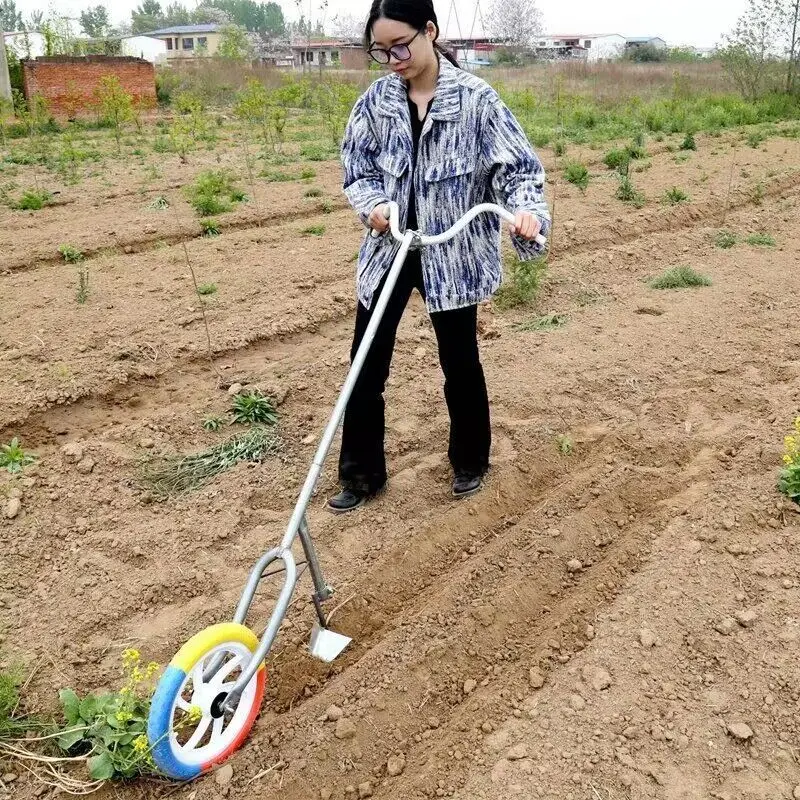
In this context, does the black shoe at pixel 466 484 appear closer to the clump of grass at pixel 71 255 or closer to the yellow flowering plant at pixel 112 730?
the yellow flowering plant at pixel 112 730

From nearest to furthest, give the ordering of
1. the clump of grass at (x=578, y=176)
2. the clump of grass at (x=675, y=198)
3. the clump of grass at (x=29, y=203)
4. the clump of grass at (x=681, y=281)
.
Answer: the clump of grass at (x=681, y=281) < the clump of grass at (x=675, y=198) < the clump of grass at (x=29, y=203) < the clump of grass at (x=578, y=176)

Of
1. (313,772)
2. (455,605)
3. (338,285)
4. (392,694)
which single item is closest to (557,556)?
(455,605)

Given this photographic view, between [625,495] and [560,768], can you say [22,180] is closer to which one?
[625,495]

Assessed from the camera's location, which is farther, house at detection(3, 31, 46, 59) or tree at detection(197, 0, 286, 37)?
tree at detection(197, 0, 286, 37)

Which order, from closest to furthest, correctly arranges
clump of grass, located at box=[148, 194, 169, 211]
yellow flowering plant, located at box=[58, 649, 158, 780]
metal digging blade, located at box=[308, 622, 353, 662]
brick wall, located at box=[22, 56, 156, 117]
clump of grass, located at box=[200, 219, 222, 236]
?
yellow flowering plant, located at box=[58, 649, 158, 780], metal digging blade, located at box=[308, 622, 353, 662], clump of grass, located at box=[200, 219, 222, 236], clump of grass, located at box=[148, 194, 169, 211], brick wall, located at box=[22, 56, 156, 117]

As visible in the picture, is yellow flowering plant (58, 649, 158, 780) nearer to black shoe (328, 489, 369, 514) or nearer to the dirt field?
the dirt field

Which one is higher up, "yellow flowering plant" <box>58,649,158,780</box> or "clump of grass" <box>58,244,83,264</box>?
"clump of grass" <box>58,244,83,264</box>

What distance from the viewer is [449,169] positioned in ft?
10.1

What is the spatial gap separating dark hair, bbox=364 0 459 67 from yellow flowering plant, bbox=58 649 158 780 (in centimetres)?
225

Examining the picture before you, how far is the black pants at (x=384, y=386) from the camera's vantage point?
10.9 feet

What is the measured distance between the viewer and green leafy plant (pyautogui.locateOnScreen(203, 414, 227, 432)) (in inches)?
174

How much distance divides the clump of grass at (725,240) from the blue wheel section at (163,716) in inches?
262

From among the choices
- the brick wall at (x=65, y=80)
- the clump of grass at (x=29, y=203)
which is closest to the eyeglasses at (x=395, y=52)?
the clump of grass at (x=29, y=203)

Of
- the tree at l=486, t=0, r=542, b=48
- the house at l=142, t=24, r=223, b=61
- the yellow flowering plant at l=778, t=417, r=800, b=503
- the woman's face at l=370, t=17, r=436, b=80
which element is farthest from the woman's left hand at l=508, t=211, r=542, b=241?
the house at l=142, t=24, r=223, b=61
